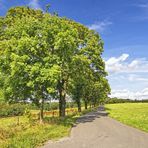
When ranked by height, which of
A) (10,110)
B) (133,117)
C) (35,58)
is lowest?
(133,117)

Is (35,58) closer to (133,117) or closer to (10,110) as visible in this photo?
(133,117)

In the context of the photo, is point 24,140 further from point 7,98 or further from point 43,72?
point 7,98

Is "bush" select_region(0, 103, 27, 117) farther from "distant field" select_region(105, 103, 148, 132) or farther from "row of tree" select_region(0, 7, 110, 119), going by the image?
"row of tree" select_region(0, 7, 110, 119)

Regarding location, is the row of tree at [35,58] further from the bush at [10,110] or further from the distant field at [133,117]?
the bush at [10,110]

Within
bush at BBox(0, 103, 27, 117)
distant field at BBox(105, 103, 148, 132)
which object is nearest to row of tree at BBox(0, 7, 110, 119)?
distant field at BBox(105, 103, 148, 132)

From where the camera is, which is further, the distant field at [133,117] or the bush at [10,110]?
the bush at [10,110]

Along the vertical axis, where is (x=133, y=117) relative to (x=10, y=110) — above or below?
below

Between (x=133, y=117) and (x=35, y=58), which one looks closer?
(x=35, y=58)

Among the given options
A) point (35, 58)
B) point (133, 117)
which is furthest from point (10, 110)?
point (35, 58)

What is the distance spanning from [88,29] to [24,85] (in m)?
29.0

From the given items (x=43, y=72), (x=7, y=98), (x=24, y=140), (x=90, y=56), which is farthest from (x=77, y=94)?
(x=24, y=140)

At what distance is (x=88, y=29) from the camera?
63156mm

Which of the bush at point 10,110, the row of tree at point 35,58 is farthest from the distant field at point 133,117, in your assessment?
the bush at point 10,110

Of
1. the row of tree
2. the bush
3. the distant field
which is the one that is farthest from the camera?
the bush
